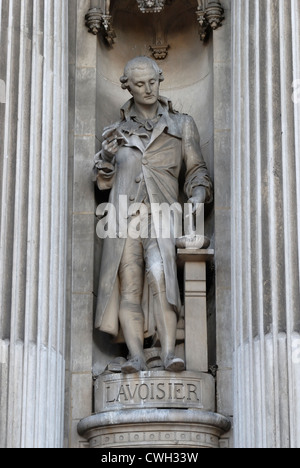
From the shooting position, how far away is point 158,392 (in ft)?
39.1

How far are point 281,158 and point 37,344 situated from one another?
2.53 meters

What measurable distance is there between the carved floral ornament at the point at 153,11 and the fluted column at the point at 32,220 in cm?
67

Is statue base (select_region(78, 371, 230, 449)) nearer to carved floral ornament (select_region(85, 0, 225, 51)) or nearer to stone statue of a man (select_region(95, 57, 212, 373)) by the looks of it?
stone statue of a man (select_region(95, 57, 212, 373))

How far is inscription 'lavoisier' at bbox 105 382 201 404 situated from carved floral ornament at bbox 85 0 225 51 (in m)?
3.48

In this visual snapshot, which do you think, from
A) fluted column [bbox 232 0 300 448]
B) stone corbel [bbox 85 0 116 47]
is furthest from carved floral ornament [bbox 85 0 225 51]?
fluted column [bbox 232 0 300 448]

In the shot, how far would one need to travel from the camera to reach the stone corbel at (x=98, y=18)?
43.6 feet

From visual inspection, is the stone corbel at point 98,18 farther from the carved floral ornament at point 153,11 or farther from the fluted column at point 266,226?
the fluted column at point 266,226

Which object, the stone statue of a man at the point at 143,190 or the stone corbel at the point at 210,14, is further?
the stone corbel at the point at 210,14

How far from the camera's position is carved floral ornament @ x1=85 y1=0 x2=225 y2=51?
43.2 ft

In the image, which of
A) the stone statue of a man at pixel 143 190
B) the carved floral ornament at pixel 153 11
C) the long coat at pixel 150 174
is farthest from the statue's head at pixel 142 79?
the carved floral ornament at pixel 153 11

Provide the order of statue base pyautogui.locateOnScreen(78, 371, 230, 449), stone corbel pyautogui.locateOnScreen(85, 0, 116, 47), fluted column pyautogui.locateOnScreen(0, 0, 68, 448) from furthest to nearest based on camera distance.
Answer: stone corbel pyautogui.locateOnScreen(85, 0, 116, 47), statue base pyautogui.locateOnScreen(78, 371, 230, 449), fluted column pyautogui.locateOnScreen(0, 0, 68, 448)

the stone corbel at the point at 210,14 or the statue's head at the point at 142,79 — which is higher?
the stone corbel at the point at 210,14

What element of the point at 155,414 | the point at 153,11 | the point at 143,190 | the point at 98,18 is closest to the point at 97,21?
the point at 98,18
